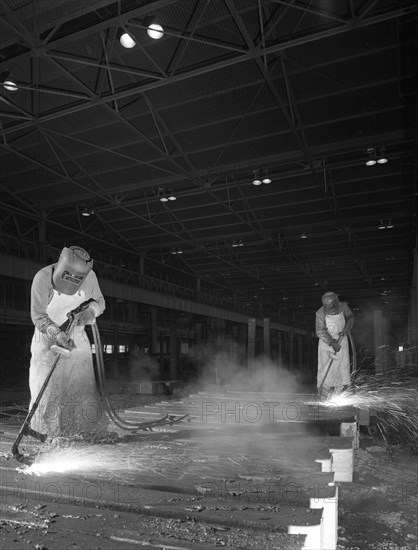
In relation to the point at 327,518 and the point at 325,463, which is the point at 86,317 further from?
the point at 327,518

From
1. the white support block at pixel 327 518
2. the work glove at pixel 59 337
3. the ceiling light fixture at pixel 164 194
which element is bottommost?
the white support block at pixel 327 518

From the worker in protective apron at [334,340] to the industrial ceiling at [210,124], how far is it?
18.7ft

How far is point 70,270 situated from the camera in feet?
13.1

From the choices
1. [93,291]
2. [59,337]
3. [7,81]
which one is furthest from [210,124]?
[59,337]

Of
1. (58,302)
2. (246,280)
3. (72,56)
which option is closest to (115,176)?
(72,56)

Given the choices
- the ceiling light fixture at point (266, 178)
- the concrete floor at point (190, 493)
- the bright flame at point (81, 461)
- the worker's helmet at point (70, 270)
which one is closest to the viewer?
the concrete floor at point (190, 493)

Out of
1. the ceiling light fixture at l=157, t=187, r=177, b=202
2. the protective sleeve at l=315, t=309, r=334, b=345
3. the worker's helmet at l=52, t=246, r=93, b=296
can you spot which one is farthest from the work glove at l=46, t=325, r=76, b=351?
the ceiling light fixture at l=157, t=187, r=177, b=202

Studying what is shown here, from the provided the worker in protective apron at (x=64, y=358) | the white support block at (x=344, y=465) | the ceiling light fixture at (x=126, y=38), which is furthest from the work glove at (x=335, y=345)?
the ceiling light fixture at (x=126, y=38)

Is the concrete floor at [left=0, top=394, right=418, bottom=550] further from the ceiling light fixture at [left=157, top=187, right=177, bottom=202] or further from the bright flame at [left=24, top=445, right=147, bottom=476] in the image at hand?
the ceiling light fixture at [left=157, top=187, right=177, bottom=202]

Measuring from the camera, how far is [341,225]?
67.5 feet

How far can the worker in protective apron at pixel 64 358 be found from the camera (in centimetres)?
397

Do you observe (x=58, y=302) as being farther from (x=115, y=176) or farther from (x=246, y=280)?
(x=246, y=280)

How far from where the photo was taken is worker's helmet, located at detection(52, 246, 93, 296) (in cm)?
397

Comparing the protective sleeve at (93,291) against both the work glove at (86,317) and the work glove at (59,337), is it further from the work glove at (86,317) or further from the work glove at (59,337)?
the work glove at (59,337)
